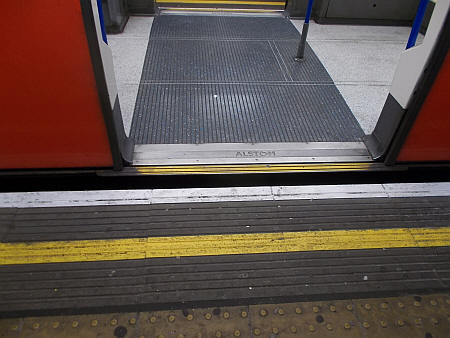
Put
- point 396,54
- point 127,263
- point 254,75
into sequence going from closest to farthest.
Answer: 1. point 127,263
2. point 254,75
3. point 396,54

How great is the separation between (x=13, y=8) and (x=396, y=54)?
4487 millimetres

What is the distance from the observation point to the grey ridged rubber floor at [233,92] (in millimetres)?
2924

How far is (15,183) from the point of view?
85.8 inches

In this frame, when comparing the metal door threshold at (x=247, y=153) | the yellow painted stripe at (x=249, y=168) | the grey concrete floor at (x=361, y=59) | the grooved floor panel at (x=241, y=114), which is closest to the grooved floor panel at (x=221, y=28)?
the grey concrete floor at (x=361, y=59)

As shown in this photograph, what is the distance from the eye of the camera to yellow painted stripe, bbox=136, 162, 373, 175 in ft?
7.68

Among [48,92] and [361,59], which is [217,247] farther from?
[361,59]

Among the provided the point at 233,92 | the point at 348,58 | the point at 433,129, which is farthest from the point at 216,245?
the point at 348,58

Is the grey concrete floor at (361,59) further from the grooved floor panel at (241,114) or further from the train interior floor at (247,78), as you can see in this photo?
the grooved floor panel at (241,114)

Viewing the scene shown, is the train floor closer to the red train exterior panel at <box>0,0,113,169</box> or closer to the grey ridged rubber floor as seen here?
the red train exterior panel at <box>0,0,113,169</box>

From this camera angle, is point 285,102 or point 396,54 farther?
point 396,54

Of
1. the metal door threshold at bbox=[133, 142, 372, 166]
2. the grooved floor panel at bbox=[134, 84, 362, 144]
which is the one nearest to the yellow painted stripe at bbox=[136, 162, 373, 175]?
the metal door threshold at bbox=[133, 142, 372, 166]

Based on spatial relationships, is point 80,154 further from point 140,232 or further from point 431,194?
point 431,194

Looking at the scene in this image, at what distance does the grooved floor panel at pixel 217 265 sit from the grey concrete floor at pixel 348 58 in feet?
3.15

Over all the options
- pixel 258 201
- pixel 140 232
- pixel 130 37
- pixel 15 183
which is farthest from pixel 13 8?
pixel 130 37
